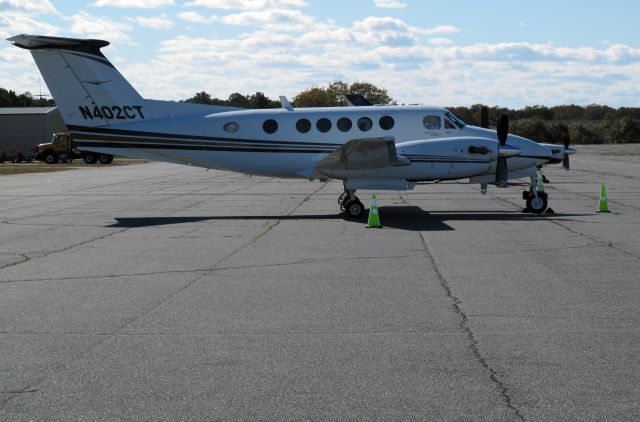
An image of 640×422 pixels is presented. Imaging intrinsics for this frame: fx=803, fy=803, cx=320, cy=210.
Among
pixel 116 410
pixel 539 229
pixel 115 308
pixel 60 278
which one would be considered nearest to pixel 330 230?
pixel 539 229

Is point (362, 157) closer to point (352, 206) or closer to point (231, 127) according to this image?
point (352, 206)

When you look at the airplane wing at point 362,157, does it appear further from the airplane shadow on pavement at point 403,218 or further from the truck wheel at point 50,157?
the truck wheel at point 50,157

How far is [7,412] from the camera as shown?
18.8 ft

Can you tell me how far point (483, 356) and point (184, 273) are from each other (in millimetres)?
6087

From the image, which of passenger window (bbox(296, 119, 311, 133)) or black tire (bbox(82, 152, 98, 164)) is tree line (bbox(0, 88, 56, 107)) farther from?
passenger window (bbox(296, 119, 311, 133))

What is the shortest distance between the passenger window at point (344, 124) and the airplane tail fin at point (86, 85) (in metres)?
5.06

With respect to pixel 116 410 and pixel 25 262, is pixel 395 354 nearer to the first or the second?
pixel 116 410

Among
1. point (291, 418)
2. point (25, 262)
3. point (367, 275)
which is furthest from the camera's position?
point (25, 262)

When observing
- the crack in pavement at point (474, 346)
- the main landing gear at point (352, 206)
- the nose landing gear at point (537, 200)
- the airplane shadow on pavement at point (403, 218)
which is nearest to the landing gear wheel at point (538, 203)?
the nose landing gear at point (537, 200)

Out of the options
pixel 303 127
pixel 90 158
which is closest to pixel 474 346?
pixel 303 127

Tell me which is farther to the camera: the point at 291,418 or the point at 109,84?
the point at 109,84

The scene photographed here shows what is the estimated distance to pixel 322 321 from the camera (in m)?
8.69

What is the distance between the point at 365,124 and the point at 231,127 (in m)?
3.57

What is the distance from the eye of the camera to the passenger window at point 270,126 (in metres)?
21.3
